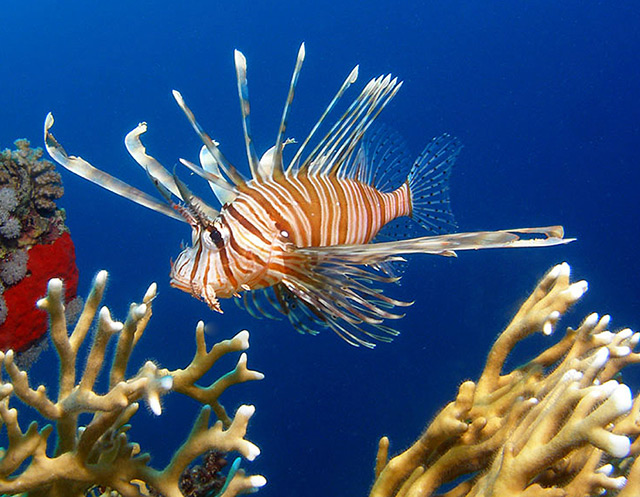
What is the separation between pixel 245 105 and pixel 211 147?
0.92 ft

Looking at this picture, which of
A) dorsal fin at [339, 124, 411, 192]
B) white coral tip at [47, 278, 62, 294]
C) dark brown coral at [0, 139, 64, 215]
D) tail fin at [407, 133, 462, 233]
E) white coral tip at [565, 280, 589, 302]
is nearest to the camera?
white coral tip at [47, 278, 62, 294]

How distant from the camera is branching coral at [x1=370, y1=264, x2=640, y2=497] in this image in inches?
60.2

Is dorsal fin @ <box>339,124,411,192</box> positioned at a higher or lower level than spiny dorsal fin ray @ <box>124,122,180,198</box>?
higher

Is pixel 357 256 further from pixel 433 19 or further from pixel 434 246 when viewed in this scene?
pixel 433 19

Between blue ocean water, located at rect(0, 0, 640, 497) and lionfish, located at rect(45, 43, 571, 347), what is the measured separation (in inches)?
367

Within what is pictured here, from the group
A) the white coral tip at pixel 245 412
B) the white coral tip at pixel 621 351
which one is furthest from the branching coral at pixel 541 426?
the white coral tip at pixel 245 412

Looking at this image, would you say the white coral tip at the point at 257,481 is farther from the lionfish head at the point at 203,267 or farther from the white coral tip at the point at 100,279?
the white coral tip at the point at 100,279

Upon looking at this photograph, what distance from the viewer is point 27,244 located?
190 inches

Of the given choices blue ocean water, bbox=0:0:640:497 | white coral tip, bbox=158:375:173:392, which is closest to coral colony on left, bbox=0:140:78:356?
white coral tip, bbox=158:375:173:392

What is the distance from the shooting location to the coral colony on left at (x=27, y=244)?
179 inches

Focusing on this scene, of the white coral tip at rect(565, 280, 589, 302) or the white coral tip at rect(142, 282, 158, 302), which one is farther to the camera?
the white coral tip at rect(142, 282, 158, 302)

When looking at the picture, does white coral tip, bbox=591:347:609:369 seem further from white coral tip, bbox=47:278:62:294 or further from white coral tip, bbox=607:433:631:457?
white coral tip, bbox=47:278:62:294

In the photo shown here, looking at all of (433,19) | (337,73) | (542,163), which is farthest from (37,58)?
(542,163)

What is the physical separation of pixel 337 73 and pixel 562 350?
22742 mm
